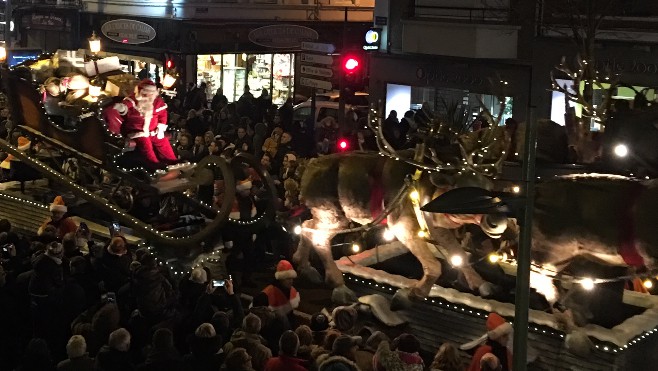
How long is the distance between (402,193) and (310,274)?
2.00 meters

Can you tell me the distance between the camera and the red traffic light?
1562 cm

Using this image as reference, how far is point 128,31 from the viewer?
31062mm

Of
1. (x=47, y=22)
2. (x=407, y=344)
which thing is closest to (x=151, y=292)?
(x=407, y=344)

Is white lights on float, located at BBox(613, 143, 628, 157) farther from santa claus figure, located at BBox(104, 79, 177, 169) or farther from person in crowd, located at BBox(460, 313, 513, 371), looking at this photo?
santa claus figure, located at BBox(104, 79, 177, 169)

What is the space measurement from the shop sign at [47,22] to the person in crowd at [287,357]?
29.2 m

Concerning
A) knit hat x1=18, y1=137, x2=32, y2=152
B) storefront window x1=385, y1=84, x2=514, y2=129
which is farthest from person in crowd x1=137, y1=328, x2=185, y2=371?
storefront window x1=385, y1=84, x2=514, y2=129

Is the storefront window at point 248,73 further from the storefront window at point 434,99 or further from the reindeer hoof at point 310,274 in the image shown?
the reindeer hoof at point 310,274

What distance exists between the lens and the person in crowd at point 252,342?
7.96 m

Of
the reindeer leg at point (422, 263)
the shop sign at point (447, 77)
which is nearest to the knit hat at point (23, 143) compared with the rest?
the reindeer leg at point (422, 263)

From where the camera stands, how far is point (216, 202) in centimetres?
1341

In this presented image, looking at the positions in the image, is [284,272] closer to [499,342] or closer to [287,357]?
[287,357]

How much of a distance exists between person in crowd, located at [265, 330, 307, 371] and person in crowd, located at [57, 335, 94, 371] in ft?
4.91

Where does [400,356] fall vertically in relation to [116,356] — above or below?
above

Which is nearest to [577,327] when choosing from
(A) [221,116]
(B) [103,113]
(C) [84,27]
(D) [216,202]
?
(D) [216,202]
